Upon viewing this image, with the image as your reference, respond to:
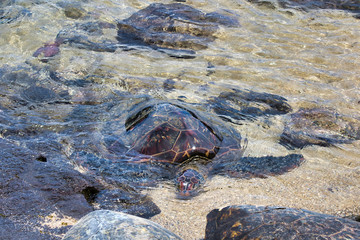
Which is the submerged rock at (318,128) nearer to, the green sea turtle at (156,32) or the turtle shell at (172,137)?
the turtle shell at (172,137)

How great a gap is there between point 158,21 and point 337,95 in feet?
15.2

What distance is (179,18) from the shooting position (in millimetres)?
8281

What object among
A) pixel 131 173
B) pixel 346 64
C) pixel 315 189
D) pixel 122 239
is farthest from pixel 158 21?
pixel 122 239

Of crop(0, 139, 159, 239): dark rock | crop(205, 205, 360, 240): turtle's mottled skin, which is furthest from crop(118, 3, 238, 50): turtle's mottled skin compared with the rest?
crop(205, 205, 360, 240): turtle's mottled skin

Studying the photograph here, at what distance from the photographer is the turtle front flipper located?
3.89m

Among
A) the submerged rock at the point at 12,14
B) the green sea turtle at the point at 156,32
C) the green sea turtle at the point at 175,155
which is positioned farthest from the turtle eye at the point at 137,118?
the submerged rock at the point at 12,14

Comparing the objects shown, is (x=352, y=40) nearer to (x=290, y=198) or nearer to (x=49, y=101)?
(x=290, y=198)

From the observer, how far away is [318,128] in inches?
188

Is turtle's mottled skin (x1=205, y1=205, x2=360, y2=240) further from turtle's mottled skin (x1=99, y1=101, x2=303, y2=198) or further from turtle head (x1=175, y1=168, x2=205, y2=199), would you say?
turtle's mottled skin (x1=99, y1=101, x2=303, y2=198)

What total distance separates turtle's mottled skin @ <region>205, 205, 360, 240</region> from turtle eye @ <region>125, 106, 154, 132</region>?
2.03 m

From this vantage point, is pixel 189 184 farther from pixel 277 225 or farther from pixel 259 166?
pixel 277 225

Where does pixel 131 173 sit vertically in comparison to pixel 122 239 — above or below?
below

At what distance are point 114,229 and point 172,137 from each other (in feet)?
6.49

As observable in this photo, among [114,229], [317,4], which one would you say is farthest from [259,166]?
[317,4]
